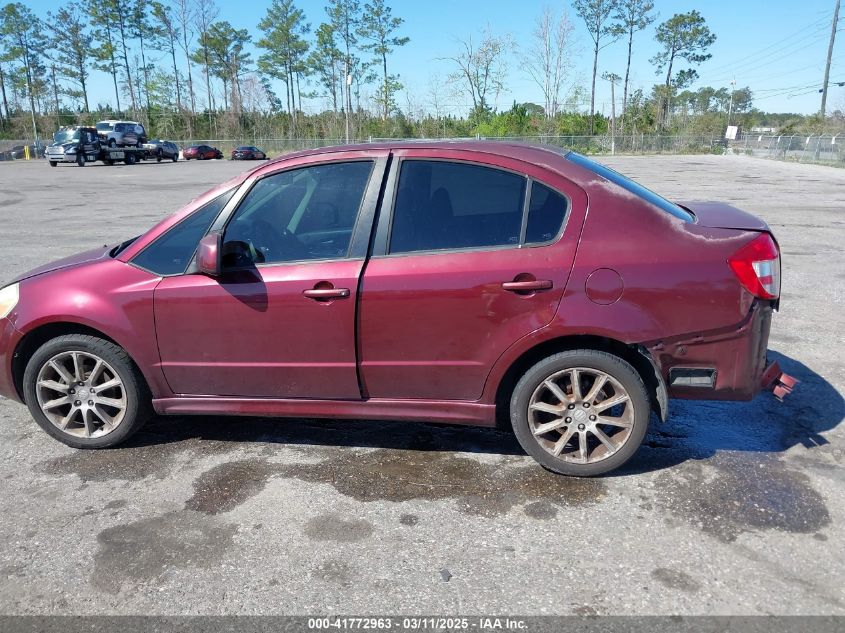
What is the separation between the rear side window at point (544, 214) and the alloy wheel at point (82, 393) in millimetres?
2511

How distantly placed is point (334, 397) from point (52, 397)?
176 centimetres

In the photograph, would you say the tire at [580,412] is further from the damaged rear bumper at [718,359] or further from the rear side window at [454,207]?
the rear side window at [454,207]

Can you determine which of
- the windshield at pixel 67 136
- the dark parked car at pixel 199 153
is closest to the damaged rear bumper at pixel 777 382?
the windshield at pixel 67 136

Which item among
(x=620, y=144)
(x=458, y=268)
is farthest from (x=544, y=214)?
(x=620, y=144)

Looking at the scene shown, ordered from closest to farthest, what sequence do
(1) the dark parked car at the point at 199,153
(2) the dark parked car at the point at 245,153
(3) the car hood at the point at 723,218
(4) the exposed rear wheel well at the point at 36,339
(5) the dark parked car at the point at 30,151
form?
(3) the car hood at the point at 723,218 < (4) the exposed rear wheel well at the point at 36,339 < (2) the dark parked car at the point at 245,153 < (1) the dark parked car at the point at 199,153 < (5) the dark parked car at the point at 30,151

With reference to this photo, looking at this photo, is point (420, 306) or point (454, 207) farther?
point (454, 207)

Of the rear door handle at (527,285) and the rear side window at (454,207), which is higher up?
the rear side window at (454,207)

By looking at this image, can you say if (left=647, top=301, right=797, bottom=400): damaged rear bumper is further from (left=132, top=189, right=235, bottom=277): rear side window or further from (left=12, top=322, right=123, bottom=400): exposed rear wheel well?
(left=12, top=322, right=123, bottom=400): exposed rear wheel well

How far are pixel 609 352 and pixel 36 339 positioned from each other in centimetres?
332

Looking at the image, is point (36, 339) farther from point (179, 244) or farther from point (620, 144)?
point (620, 144)

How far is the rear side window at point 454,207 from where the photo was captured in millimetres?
3260

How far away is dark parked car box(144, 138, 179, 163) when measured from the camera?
45.8m

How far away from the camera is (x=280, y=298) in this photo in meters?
3.32

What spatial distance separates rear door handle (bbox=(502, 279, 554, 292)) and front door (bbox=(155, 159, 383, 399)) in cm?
79
